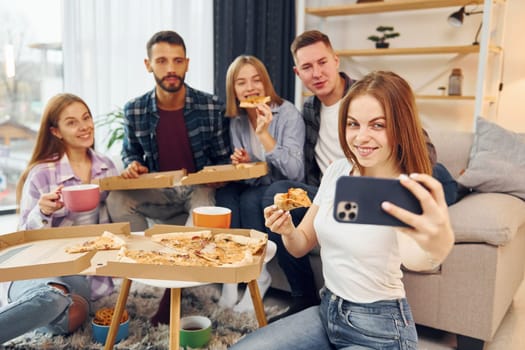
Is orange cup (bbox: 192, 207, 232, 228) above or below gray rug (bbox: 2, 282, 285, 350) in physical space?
above

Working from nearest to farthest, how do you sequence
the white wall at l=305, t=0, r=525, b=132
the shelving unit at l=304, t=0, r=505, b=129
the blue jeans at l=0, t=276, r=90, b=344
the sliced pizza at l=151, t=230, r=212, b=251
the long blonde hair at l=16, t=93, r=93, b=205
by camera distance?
the sliced pizza at l=151, t=230, r=212, b=251 < the blue jeans at l=0, t=276, r=90, b=344 < the long blonde hair at l=16, t=93, r=93, b=205 < the shelving unit at l=304, t=0, r=505, b=129 < the white wall at l=305, t=0, r=525, b=132

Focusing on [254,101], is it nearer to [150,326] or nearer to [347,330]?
[150,326]

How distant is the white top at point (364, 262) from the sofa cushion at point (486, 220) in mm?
775

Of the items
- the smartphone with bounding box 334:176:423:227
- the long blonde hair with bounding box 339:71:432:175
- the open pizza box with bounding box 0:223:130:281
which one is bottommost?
the open pizza box with bounding box 0:223:130:281

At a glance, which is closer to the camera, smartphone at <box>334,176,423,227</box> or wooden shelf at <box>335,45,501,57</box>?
smartphone at <box>334,176,423,227</box>

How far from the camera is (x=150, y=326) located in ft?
6.45

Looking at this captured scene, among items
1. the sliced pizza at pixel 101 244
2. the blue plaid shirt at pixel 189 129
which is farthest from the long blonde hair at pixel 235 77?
the sliced pizza at pixel 101 244

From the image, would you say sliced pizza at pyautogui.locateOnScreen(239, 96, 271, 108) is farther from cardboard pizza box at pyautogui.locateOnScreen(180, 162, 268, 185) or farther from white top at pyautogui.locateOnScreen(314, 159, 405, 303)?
white top at pyautogui.locateOnScreen(314, 159, 405, 303)

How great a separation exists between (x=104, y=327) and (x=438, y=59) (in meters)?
3.27

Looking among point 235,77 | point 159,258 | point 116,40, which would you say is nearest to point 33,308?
point 159,258

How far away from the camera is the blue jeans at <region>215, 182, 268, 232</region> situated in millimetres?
2262

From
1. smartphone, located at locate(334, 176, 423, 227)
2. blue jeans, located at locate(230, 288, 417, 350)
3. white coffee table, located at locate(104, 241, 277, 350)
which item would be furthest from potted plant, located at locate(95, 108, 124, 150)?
smartphone, located at locate(334, 176, 423, 227)

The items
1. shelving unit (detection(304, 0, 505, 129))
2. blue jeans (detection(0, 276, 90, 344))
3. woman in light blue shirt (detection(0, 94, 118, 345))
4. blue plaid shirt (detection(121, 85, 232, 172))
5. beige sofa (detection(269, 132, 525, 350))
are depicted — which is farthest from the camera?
shelving unit (detection(304, 0, 505, 129))

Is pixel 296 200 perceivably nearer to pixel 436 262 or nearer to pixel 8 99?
pixel 436 262
